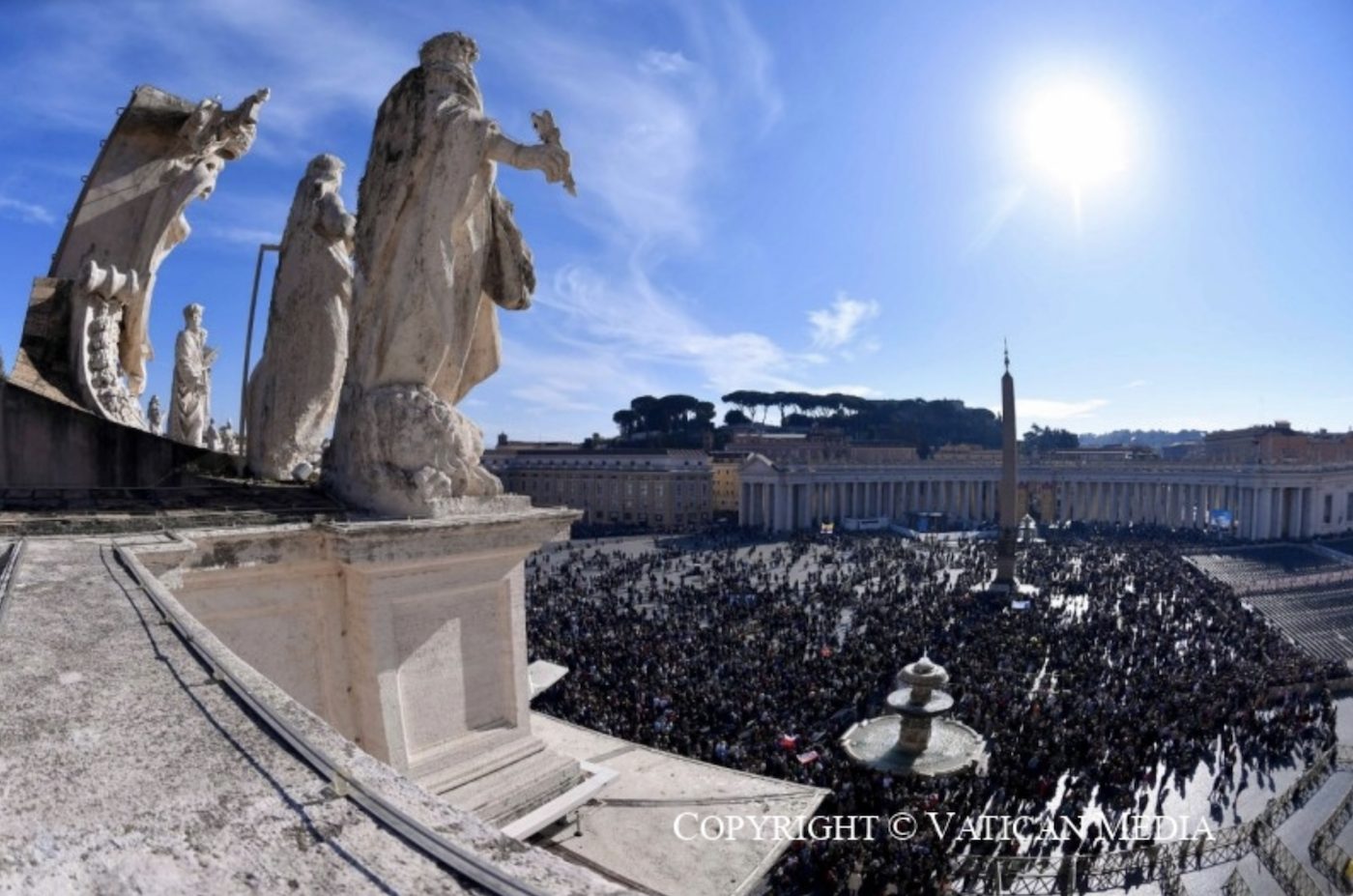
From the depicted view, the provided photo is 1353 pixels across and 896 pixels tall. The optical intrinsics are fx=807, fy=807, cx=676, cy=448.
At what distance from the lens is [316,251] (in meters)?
5.59

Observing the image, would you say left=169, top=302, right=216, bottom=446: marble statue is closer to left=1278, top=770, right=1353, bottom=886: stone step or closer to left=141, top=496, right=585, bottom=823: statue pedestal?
left=141, top=496, right=585, bottom=823: statue pedestal

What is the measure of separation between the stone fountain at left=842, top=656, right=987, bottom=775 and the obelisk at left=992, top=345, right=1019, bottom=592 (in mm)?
23046

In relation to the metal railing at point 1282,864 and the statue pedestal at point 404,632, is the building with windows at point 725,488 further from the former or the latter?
the statue pedestal at point 404,632

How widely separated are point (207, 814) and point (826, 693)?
17.4m

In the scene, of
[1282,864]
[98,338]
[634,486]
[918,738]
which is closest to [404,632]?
[98,338]

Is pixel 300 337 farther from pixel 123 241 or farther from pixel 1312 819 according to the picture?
pixel 1312 819

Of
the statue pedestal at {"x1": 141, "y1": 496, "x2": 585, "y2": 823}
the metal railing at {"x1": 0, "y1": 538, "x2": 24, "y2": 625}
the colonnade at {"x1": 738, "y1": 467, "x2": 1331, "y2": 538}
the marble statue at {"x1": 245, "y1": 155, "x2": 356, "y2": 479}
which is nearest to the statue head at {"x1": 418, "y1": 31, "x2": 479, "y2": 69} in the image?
the marble statue at {"x1": 245, "y1": 155, "x2": 356, "y2": 479}

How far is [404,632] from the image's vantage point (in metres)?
4.00

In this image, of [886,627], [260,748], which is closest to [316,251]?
[260,748]

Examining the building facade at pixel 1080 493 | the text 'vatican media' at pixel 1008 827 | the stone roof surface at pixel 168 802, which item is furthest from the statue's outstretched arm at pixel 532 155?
the building facade at pixel 1080 493

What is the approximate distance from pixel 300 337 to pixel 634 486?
6505 centimetres

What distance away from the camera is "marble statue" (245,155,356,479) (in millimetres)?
5590

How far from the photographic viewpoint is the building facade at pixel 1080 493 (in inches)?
2389

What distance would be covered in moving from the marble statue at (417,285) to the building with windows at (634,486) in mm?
63716
